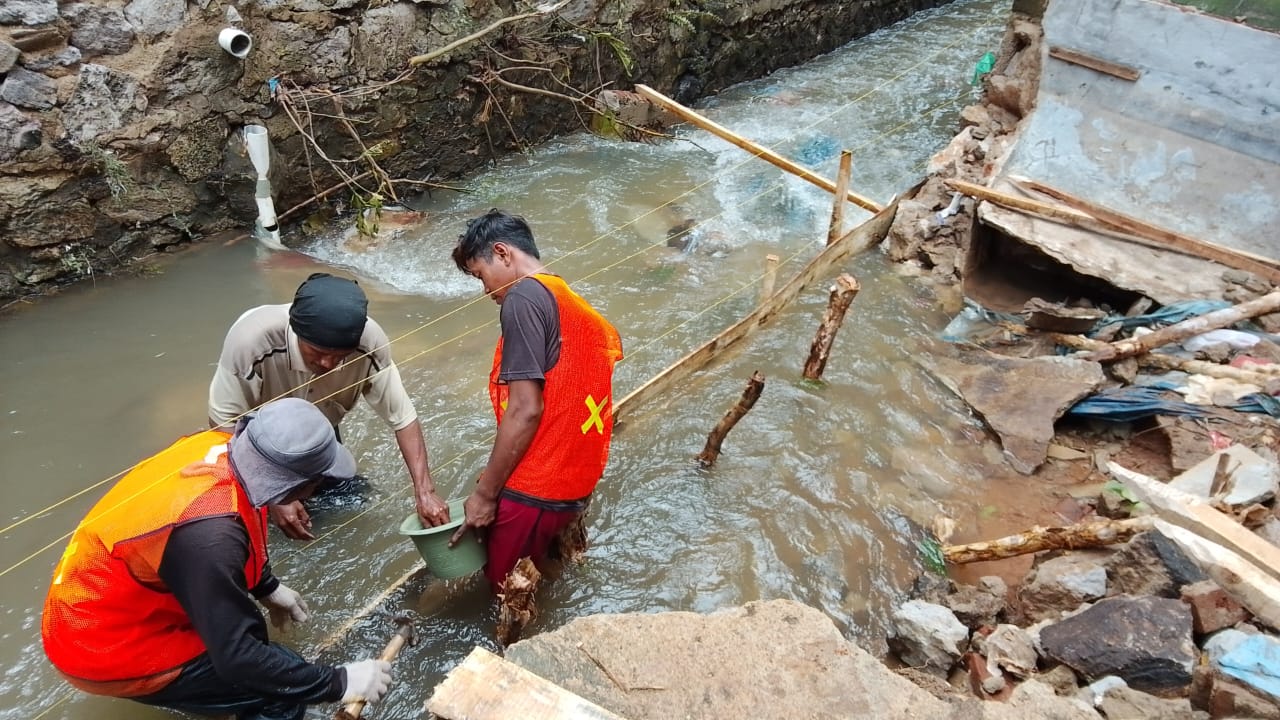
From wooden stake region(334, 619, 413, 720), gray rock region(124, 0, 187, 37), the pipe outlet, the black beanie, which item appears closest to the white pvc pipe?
the pipe outlet

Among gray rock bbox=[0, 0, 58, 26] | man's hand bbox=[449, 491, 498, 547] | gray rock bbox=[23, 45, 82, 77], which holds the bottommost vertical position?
man's hand bbox=[449, 491, 498, 547]

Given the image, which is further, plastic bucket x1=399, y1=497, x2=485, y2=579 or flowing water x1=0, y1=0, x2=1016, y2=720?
flowing water x1=0, y1=0, x2=1016, y2=720

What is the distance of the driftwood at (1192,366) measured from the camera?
507cm

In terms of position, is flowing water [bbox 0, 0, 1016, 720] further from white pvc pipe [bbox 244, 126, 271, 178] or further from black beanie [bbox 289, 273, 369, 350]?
black beanie [bbox 289, 273, 369, 350]

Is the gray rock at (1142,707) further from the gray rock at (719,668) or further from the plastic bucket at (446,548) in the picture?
the plastic bucket at (446,548)

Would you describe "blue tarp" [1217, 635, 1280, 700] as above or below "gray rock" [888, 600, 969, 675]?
above

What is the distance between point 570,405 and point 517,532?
0.62 metres

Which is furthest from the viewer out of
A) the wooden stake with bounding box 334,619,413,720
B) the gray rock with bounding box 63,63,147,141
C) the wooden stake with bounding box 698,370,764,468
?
the gray rock with bounding box 63,63,147,141

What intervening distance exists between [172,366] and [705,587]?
13.1 ft

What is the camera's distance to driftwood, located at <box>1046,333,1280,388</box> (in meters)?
5.07

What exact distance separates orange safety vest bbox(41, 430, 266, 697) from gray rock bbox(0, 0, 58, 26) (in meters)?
5.00

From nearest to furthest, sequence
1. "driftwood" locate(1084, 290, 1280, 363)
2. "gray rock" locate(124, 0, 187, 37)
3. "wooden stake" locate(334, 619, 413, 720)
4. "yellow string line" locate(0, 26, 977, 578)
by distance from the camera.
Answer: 1. "wooden stake" locate(334, 619, 413, 720)
2. "yellow string line" locate(0, 26, 977, 578)
3. "driftwood" locate(1084, 290, 1280, 363)
4. "gray rock" locate(124, 0, 187, 37)

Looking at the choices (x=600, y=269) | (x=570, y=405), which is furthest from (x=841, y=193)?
(x=570, y=405)

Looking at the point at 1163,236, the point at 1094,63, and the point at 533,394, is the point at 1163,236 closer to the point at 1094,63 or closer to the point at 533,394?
the point at 1094,63
